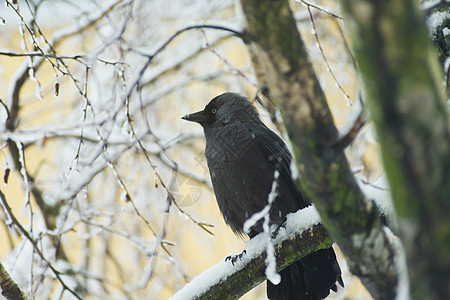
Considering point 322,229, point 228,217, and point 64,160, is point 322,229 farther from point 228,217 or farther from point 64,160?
point 64,160

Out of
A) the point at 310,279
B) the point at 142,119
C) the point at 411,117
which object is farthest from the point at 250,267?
the point at 142,119

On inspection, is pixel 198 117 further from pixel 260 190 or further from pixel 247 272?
pixel 247 272

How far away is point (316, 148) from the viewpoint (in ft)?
4.66

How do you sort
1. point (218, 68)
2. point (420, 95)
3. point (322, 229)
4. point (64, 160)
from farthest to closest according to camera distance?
point (218, 68)
point (64, 160)
point (322, 229)
point (420, 95)

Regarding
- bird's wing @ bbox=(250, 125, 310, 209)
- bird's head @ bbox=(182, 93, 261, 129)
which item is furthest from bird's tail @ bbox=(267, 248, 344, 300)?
bird's head @ bbox=(182, 93, 261, 129)

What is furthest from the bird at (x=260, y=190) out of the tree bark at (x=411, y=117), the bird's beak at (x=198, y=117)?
the tree bark at (x=411, y=117)

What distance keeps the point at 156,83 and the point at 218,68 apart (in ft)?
3.04

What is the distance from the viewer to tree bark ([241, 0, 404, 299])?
4.50ft

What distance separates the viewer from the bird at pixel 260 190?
121 inches

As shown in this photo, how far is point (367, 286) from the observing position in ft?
5.27

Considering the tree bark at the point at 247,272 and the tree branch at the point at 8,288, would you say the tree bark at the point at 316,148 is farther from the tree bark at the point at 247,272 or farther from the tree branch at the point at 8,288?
the tree branch at the point at 8,288

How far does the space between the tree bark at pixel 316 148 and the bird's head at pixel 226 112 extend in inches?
89.5

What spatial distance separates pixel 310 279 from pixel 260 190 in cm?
64

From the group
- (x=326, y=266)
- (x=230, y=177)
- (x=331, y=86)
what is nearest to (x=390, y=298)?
(x=326, y=266)
